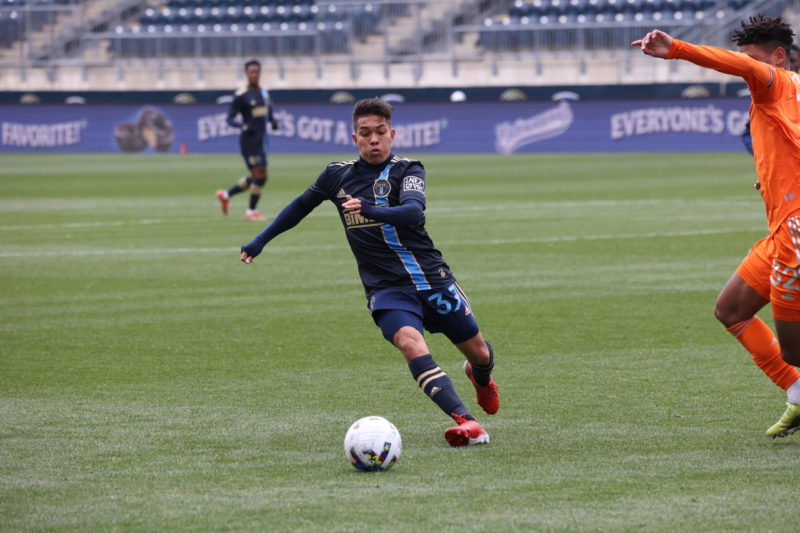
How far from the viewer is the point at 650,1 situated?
150 feet

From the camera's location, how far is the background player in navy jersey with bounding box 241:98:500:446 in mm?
6578

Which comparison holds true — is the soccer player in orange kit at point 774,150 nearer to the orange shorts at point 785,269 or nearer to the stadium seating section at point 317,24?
the orange shorts at point 785,269

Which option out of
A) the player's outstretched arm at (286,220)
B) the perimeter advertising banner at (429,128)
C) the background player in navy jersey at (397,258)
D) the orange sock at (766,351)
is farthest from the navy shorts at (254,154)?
the perimeter advertising banner at (429,128)

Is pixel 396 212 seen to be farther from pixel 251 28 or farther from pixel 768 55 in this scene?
pixel 251 28

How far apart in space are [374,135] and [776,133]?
6.24ft

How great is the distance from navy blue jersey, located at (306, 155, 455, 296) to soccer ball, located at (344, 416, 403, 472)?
1067 millimetres

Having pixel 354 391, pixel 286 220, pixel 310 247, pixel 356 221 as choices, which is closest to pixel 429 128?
pixel 310 247

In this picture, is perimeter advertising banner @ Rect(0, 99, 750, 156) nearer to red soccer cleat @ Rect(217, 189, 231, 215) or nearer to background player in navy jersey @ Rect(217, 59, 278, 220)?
background player in navy jersey @ Rect(217, 59, 278, 220)

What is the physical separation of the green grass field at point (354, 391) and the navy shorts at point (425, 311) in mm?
505

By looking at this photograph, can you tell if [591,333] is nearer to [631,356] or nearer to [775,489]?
[631,356]

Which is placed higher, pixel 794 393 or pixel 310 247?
pixel 794 393

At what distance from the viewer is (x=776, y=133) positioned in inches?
239

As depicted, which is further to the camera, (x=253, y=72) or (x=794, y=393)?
(x=253, y=72)

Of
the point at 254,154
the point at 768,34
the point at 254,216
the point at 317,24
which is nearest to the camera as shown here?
the point at 768,34
